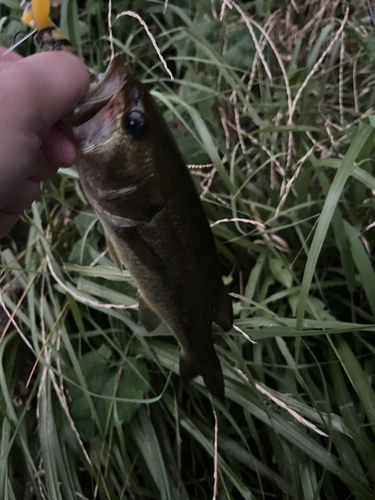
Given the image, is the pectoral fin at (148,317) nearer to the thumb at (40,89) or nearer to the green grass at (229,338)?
the green grass at (229,338)

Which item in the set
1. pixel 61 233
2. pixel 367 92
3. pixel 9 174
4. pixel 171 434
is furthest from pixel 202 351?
pixel 367 92

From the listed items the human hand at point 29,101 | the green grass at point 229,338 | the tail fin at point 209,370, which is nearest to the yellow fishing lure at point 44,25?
the human hand at point 29,101

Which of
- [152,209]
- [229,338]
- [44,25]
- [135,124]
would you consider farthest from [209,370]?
[44,25]

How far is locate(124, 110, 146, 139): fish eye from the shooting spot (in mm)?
501

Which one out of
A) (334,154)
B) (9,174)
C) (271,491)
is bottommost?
(271,491)

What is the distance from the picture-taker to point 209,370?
0.72 meters

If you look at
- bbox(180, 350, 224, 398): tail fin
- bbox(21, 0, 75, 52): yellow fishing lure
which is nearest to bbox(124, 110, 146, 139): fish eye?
bbox(21, 0, 75, 52): yellow fishing lure

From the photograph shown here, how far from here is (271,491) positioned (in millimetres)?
899

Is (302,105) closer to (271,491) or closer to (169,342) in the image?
(169,342)

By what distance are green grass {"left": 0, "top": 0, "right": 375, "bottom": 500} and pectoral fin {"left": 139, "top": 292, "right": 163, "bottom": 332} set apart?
0.09 meters

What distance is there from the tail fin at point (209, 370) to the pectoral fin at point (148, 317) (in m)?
0.10

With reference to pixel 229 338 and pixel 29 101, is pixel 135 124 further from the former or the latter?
pixel 229 338

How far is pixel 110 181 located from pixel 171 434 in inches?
28.2

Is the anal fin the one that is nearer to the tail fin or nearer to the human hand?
the tail fin
